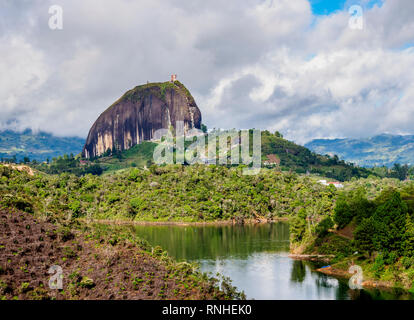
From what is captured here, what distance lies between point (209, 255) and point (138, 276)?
93.2 feet

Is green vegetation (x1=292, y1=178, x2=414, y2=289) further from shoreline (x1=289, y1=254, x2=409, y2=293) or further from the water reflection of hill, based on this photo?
the water reflection of hill

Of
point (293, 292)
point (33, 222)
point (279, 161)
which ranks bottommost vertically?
point (293, 292)

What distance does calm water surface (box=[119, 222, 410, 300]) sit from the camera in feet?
139

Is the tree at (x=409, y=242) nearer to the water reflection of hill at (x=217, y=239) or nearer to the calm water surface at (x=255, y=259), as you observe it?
the calm water surface at (x=255, y=259)

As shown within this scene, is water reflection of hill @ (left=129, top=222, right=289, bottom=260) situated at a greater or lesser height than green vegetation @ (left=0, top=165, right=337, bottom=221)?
lesser

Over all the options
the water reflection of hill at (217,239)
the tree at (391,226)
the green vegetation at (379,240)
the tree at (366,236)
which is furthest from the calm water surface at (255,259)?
the tree at (391,226)

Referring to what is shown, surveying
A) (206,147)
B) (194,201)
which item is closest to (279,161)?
(206,147)

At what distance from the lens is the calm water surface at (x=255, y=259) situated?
4241 centimetres

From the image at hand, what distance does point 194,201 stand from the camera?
345 feet

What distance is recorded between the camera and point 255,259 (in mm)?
57938

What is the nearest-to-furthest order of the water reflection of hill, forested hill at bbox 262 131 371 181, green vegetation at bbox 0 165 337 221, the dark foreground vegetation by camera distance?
1. the dark foreground vegetation
2. the water reflection of hill
3. green vegetation at bbox 0 165 337 221
4. forested hill at bbox 262 131 371 181

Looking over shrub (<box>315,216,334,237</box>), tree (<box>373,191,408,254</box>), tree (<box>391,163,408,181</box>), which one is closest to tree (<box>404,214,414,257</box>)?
tree (<box>373,191,408,254</box>)

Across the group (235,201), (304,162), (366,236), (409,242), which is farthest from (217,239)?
(304,162)
